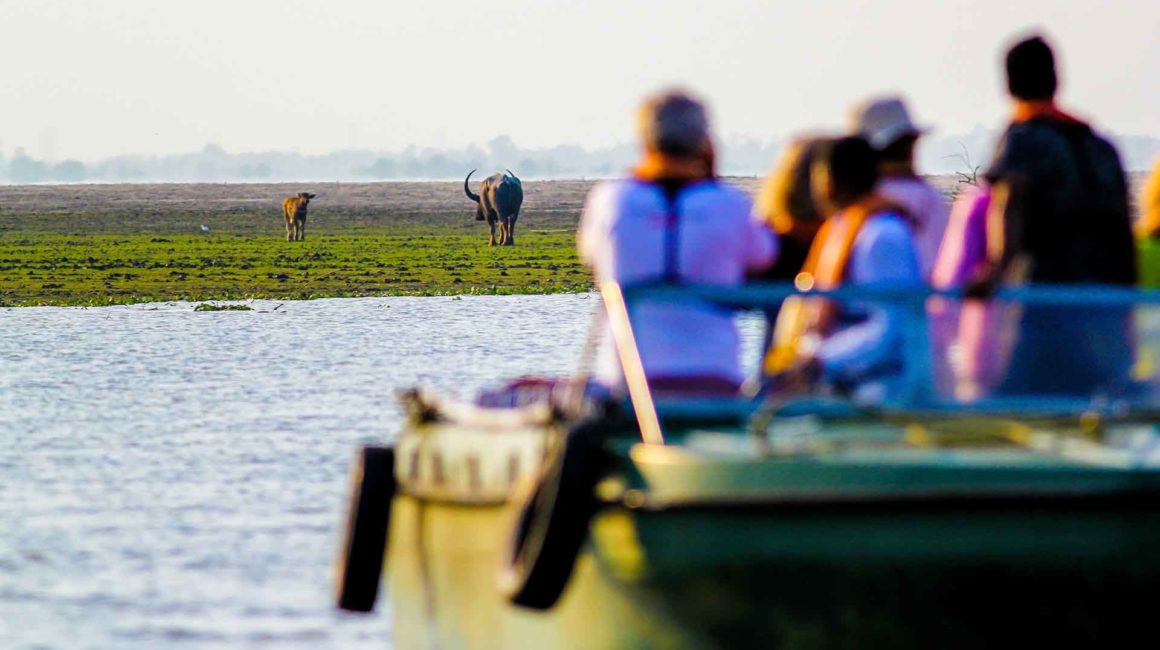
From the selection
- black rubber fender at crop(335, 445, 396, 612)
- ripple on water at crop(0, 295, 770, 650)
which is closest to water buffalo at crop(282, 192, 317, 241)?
ripple on water at crop(0, 295, 770, 650)

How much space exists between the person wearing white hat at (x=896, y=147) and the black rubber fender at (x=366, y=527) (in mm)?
1821

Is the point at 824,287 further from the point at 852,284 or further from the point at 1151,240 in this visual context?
the point at 1151,240

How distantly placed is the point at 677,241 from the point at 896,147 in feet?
3.37

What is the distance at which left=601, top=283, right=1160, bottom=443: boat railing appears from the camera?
21.1 feet

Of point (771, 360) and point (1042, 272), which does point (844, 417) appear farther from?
point (1042, 272)

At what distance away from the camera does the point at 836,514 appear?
5711mm

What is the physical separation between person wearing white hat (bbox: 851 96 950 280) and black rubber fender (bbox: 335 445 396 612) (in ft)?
5.97

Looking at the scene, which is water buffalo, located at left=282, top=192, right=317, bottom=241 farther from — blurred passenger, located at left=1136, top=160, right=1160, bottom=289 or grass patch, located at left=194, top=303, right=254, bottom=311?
blurred passenger, located at left=1136, top=160, right=1160, bottom=289

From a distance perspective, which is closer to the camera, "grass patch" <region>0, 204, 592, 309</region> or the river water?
the river water

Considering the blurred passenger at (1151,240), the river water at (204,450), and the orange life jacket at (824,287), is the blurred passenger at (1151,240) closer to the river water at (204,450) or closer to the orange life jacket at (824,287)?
the orange life jacket at (824,287)

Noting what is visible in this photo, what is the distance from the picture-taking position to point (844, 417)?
253 inches

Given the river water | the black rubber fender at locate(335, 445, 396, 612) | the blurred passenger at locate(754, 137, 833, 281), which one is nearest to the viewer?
the blurred passenger at locate(754, 137, 833, 281)

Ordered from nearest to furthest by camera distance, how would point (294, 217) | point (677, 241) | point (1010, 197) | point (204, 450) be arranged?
point (677, 241) < point (1010, 197) < point (204, 450) < point (294, 217)

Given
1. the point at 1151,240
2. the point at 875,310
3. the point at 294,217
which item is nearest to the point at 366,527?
the point at 875,310
